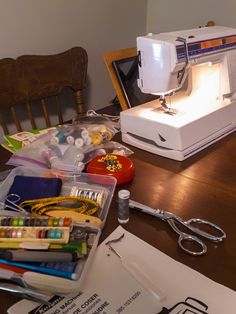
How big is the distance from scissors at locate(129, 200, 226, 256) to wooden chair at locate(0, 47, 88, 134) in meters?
0.78

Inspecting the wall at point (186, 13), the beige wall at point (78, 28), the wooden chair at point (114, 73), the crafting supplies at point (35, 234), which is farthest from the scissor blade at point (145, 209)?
the wall at point (186, 13)

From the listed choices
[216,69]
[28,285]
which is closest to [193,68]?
[216,69]

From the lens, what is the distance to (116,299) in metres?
0.58

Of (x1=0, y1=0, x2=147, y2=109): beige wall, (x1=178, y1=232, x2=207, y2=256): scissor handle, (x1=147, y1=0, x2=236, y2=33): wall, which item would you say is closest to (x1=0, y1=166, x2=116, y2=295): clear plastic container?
(x1=178, y1=232, x2=207, y2=256): scissor handle

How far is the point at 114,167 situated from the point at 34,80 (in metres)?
0.67

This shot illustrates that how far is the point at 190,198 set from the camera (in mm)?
861

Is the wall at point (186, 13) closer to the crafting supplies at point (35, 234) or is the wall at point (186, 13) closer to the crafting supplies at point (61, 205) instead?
the crafting supplies at point (61, 205)

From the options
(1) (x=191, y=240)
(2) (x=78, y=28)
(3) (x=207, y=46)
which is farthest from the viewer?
(2) (x=78, y=28)

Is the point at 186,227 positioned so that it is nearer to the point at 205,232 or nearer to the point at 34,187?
the point at 205,232

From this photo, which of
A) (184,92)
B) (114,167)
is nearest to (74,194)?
(114,167)

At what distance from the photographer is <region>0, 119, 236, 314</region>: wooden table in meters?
0.67

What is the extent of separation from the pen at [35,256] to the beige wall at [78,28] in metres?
1.05

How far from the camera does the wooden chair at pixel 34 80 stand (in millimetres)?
1303

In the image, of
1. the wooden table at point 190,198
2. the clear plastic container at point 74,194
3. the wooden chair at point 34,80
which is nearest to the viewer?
the clear plastic container at point 74,194
